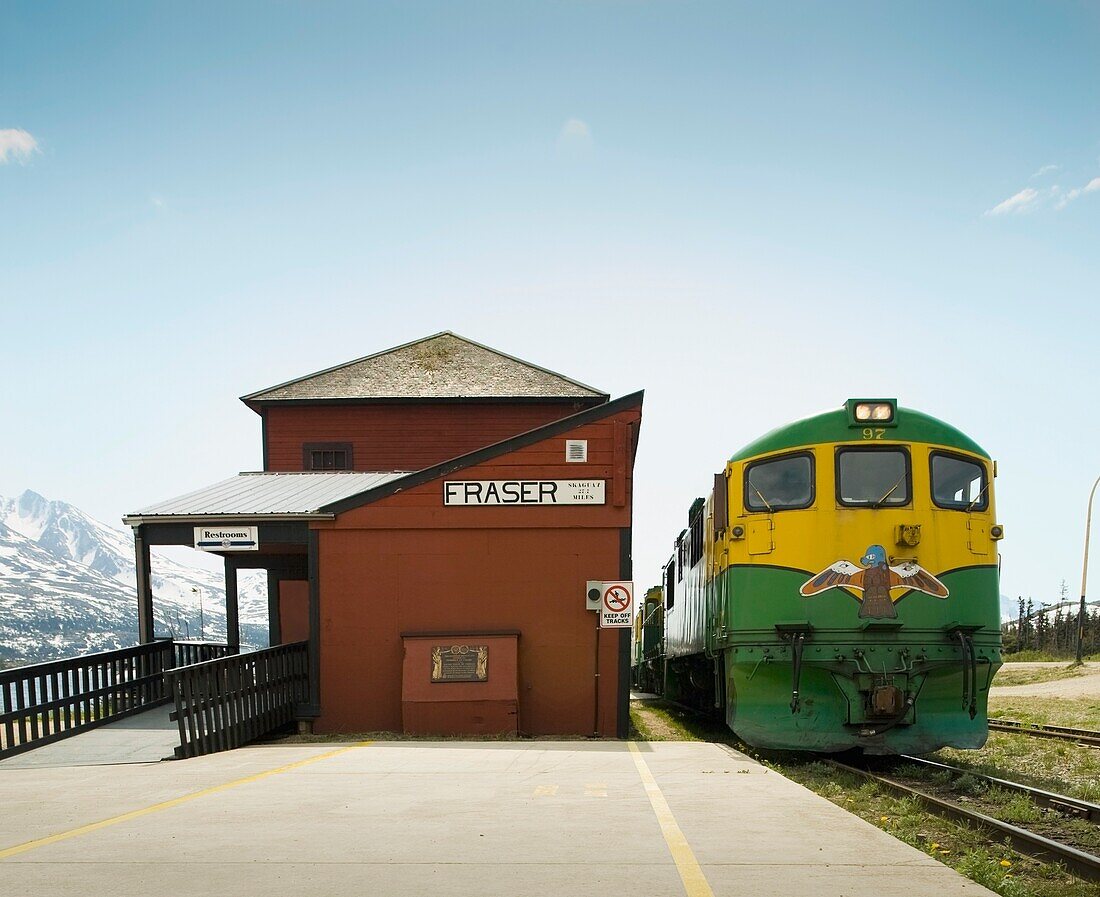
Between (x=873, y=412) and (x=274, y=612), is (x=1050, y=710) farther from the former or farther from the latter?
(x=274, y=612)

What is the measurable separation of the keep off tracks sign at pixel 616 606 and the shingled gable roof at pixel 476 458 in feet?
8.01

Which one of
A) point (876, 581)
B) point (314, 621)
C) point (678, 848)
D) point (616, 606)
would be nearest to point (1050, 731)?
point (876, 581)

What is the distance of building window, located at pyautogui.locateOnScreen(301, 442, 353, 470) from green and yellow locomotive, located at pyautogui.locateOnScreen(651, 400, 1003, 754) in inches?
495

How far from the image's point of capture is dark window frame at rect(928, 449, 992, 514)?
12.4 m

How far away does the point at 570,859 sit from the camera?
5996 mm

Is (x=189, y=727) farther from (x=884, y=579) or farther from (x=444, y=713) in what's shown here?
(x=884, y=579)

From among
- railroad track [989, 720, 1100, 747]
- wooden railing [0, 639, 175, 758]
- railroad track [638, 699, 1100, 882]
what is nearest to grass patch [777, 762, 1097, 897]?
railroad track [638, 699, 1100, 882]

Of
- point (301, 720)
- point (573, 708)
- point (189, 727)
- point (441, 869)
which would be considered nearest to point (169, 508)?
point (301, 720)

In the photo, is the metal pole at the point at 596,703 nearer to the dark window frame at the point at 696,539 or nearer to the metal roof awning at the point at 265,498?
the dark window frame at the point at 696,539

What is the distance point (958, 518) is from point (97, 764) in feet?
33.1

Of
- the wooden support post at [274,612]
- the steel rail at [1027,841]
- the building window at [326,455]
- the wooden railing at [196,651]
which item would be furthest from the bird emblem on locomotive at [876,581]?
the building window at [326,455]

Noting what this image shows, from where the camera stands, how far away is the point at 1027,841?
777 centimetres

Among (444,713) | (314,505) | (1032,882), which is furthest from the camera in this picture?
(314,505)

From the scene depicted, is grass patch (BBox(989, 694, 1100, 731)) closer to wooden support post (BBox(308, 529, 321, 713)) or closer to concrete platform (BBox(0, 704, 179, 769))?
wooden support post (BBox(308, 529, 321, 713))
